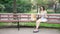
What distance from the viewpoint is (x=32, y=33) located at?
8.52 metres

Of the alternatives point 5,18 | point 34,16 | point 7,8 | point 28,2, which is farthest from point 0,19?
point 28,2

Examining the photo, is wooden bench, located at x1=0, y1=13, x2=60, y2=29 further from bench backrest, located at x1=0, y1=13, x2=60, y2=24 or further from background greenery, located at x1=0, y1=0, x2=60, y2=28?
background greenery, located at x1=0, y1=0, x2=60, y2=28

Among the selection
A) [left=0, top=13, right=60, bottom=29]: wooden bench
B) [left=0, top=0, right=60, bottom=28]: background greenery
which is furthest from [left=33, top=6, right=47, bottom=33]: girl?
[left=0, top=0, right=60, bottom=28]: background greenery

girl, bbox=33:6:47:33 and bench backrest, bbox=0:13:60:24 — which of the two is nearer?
girl, bbox=33:6:47:33

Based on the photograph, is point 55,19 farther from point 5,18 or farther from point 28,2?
point 28,2

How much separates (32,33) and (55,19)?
171 cm

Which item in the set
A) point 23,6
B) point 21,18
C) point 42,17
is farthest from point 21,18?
point 23,6

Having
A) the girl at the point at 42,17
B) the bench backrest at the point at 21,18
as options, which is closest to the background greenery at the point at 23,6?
the bench backrest at the point at 21,18

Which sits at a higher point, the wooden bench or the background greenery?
the background greenery

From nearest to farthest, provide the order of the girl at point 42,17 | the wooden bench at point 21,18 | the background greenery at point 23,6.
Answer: the girl at point 42,17 < the wooden bench at point 21,18 < the background greenery at point 23,6

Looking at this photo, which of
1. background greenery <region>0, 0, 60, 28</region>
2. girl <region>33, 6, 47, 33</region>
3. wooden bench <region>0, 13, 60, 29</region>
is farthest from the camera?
background greenery <region>0, 0, 60, 28</region>

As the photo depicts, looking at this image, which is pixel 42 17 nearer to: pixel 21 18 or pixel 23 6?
pixel 21 18

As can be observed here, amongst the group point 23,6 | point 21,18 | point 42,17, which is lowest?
point 21,18

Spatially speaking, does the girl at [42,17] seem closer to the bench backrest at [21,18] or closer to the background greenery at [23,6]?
the bench backrest at [21,18]
